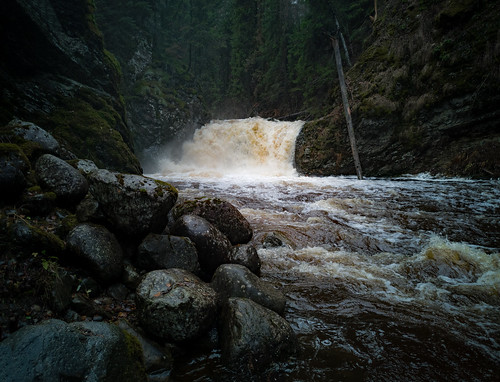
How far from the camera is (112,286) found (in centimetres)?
312

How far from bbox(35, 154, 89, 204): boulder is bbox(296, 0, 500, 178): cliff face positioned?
13043mm

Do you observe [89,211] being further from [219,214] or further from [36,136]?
[36,136]

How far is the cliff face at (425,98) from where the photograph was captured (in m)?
9.94

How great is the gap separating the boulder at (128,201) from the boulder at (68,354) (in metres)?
1.81

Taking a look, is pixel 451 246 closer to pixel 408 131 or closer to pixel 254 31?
pixel 408 131

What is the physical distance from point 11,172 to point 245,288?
135 inches

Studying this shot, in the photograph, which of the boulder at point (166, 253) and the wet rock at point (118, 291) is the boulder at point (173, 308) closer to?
the wet rock at point (118, 291)

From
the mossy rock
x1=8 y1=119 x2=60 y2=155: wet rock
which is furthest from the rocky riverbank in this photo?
the mossy rock

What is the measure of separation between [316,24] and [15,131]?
22.2 m

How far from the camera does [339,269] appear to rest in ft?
14.3

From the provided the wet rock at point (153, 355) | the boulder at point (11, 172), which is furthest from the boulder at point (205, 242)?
the boulder at point (11, 172)

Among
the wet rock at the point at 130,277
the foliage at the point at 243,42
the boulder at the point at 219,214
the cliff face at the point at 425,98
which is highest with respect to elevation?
the foliage at the point at 243,42

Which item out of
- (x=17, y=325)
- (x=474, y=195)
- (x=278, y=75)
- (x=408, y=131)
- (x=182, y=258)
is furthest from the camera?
(x=278, y=75)

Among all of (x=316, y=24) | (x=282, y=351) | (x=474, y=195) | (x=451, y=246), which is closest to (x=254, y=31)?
(x=316, y=24)
